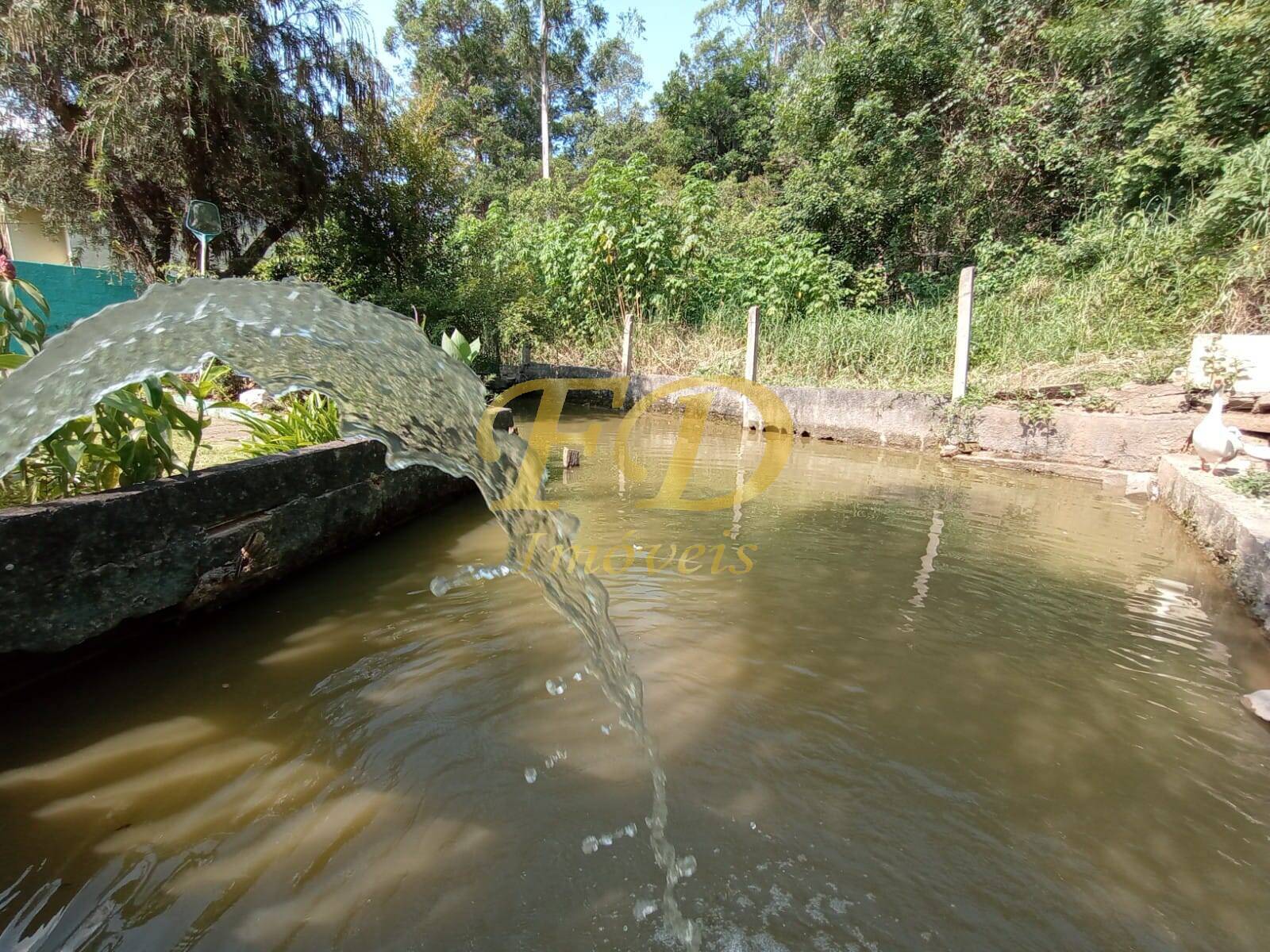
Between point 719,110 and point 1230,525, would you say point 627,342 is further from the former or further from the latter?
point 719,110

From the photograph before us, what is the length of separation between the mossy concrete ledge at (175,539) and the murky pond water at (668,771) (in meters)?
0.17

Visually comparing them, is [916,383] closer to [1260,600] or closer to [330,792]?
[1260,600]

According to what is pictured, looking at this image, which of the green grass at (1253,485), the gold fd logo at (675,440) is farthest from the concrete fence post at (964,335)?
the green grass at (1253,485)

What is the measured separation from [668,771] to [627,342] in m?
10.7

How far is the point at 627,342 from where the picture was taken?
1198 cm

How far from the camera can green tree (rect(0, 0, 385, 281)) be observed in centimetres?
770

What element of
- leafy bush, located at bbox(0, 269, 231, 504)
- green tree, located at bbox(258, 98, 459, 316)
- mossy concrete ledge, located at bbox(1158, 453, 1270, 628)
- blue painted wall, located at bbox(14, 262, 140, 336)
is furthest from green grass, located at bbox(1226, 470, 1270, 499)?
blue painted wall, located at bbox(14, 262, 140, 336)

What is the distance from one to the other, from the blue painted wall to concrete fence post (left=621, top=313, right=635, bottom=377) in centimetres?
837

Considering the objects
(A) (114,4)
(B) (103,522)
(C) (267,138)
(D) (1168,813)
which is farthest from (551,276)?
(D) (1168,813)

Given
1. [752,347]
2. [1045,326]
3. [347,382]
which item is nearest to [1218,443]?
[1045,326]

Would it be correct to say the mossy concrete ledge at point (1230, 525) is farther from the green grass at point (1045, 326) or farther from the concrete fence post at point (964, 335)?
the concrete fence post at point (964, 335)

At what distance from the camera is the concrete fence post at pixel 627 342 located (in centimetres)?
1188

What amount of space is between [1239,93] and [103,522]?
12.3 m

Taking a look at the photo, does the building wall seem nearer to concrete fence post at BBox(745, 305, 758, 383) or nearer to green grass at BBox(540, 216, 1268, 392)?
green grass at BBox(540, 216, 1268, 392)
